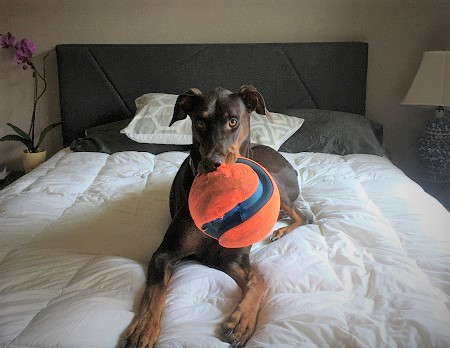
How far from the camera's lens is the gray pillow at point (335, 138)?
271cm

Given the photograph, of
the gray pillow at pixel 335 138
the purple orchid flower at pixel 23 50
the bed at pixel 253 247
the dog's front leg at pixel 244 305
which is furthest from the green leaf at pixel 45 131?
the dog's front leg at pixel 244 305

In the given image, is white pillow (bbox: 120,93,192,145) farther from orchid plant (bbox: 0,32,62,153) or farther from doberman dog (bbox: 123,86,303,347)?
doberman dog (bbox: 123,86,303,347)

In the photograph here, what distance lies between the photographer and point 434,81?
106 inches

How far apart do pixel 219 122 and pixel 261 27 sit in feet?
6.75

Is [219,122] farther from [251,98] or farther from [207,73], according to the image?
[207,73]

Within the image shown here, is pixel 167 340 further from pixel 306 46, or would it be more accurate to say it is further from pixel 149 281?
pixel 306 46

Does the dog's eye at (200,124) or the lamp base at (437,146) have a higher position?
the dog's eye at (200,124)

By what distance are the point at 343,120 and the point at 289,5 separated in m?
1.01

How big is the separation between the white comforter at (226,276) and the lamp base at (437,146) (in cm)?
98

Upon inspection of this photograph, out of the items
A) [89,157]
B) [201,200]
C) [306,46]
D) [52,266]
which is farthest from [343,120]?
[52,266]

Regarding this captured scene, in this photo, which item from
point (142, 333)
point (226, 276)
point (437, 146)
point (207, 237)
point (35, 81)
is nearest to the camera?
point (142, 333)

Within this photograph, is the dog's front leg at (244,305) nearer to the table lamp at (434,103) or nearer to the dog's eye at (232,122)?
the dog's eye at (232,122)

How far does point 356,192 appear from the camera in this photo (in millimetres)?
1910

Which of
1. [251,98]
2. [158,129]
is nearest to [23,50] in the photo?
[158,129]
